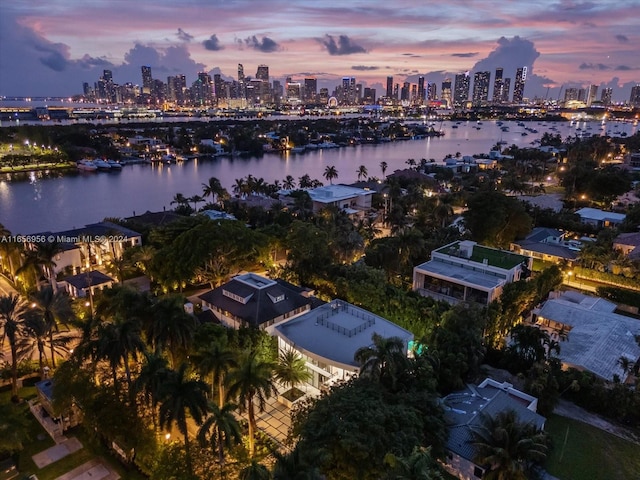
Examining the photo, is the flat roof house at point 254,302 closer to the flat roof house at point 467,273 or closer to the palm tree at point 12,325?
the palm tree at point 12,325

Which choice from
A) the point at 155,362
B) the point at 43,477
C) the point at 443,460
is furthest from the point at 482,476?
the point at 43,477

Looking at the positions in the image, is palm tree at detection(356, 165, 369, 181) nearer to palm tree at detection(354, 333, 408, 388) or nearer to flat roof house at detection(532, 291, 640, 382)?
flat roof house at detection(532, 291, 640, 382)

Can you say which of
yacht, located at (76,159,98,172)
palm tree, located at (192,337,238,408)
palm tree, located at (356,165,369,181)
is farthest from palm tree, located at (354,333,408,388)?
yacht, located at (76,159,98,172)

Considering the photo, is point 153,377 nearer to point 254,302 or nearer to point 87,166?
point 254,302

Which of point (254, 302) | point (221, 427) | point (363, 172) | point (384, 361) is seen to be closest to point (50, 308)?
point (254, 302)

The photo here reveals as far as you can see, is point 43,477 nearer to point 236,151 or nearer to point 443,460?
point 443,460

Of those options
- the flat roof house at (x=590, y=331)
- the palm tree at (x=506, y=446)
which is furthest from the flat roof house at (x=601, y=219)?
the palm tree at (x=506, y=446)
